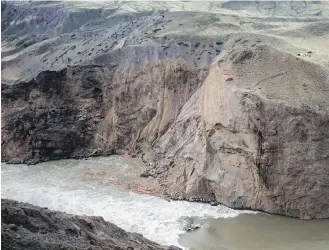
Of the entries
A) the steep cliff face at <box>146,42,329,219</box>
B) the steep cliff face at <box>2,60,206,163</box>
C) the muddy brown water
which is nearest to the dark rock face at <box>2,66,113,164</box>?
the steep cliff face at <box>2,60,206,163</box>

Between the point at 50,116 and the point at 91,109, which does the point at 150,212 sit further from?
the point at 50,116

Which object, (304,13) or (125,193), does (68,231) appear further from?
(304,13)

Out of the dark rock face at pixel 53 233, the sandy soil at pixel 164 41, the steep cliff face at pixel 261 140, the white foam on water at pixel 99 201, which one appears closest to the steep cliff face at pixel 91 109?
the sandy soil at pixel 164 41

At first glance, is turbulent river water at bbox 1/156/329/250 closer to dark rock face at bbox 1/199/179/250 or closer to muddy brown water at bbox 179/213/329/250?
muddy brown water at bbox 179/213/329/250

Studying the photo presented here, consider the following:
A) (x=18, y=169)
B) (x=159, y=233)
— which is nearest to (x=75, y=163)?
(x=18, y=169)

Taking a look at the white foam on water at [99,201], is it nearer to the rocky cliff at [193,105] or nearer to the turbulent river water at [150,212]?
the turbulent river water at [150,212]

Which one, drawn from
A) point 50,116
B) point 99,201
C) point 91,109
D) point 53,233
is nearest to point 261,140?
point 99,201
